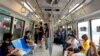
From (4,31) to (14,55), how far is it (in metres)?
1.02

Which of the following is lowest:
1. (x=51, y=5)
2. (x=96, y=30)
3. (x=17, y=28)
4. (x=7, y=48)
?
(x=7, y=48)

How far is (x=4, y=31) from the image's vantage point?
4.34 meters

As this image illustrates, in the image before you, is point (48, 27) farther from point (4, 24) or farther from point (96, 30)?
point (96, 30)

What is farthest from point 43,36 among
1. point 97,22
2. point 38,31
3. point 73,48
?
point 97,22

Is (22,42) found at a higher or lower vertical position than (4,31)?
lower

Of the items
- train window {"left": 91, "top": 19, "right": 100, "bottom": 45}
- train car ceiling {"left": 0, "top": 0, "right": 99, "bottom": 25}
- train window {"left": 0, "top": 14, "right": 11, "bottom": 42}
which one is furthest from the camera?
train window {"left": 91, "top": 19, "right": 100, "bottom": 45}

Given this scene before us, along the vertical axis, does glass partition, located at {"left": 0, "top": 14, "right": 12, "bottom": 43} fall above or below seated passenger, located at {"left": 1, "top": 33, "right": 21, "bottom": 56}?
above

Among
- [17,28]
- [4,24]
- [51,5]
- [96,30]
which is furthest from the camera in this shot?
[17,28]

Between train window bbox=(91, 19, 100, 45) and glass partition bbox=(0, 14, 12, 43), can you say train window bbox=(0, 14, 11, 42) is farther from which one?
train window bbox=(91, 19, 100, 45)

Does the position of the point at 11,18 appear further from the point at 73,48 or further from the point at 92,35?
the point at 92,35

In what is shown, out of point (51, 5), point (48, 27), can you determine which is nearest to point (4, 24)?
point (48, 27)

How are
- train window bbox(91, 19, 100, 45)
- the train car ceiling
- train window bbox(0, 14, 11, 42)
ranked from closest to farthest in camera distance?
the train car ceiling → train window bbox(0, 14, 11, 42) → train window bbox(91, 19, 100, 45)

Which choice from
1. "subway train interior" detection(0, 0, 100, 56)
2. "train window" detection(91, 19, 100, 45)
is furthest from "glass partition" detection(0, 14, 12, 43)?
"train window" detection(91, 19, 100, 45)

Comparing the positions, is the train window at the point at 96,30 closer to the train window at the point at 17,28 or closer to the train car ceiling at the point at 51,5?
the train car ceiling at the point at 51,5
